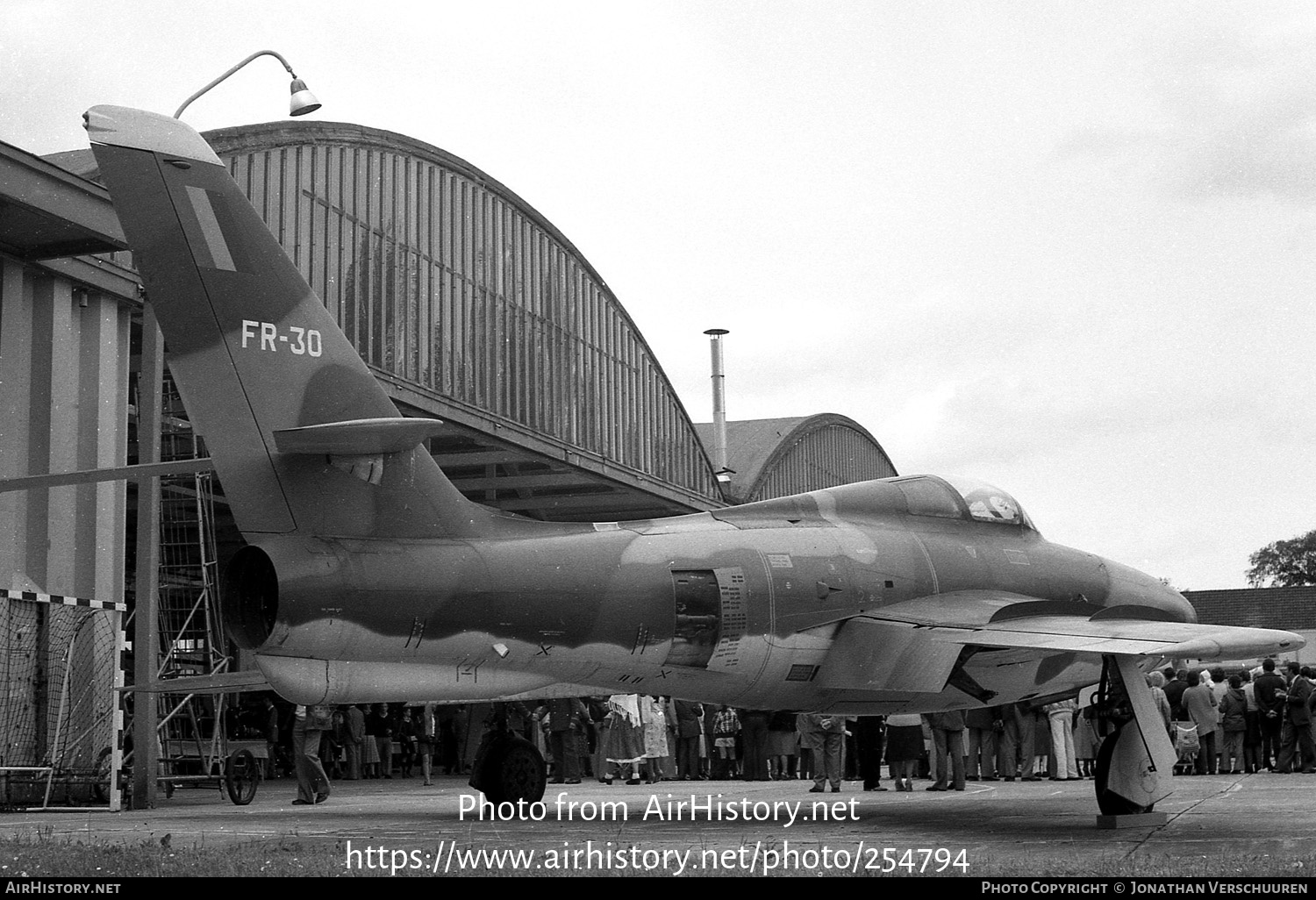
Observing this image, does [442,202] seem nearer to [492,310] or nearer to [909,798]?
[492,310]

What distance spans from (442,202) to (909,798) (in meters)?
14.1

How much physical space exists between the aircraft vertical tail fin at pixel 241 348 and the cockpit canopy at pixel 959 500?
231 inches

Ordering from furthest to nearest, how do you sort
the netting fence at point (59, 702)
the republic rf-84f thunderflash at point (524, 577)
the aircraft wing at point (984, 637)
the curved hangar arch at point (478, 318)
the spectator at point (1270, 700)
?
the curved hangar arch at point (478, 318) → the spectator at point (1270, 700) → the netting fence at point (59, 702) → the aircraft wing at point (984, 637) → the republic rf-84f thunderflash at point (524, 577)

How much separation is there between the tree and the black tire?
3397 inches

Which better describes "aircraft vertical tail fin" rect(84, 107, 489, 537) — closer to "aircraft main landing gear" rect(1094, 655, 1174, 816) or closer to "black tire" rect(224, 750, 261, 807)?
"aircraft main landing gear" rect(1094, 655, 1174, 816)

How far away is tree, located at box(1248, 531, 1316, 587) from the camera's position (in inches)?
3647

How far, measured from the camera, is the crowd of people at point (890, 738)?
61.7ft

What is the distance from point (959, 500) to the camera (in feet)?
48.1

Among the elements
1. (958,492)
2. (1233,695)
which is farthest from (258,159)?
(1233,695)

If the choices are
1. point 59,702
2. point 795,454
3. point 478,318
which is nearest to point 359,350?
point 478,318

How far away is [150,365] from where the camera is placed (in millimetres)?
18109

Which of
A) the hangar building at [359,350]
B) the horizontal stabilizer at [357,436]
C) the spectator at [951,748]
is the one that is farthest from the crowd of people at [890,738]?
the horizontal stabilizer at [357,436]

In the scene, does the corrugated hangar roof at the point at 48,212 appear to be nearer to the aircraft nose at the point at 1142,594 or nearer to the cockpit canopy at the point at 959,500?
the cockpit canopy at the point at 959,500

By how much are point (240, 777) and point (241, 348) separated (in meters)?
9.26
